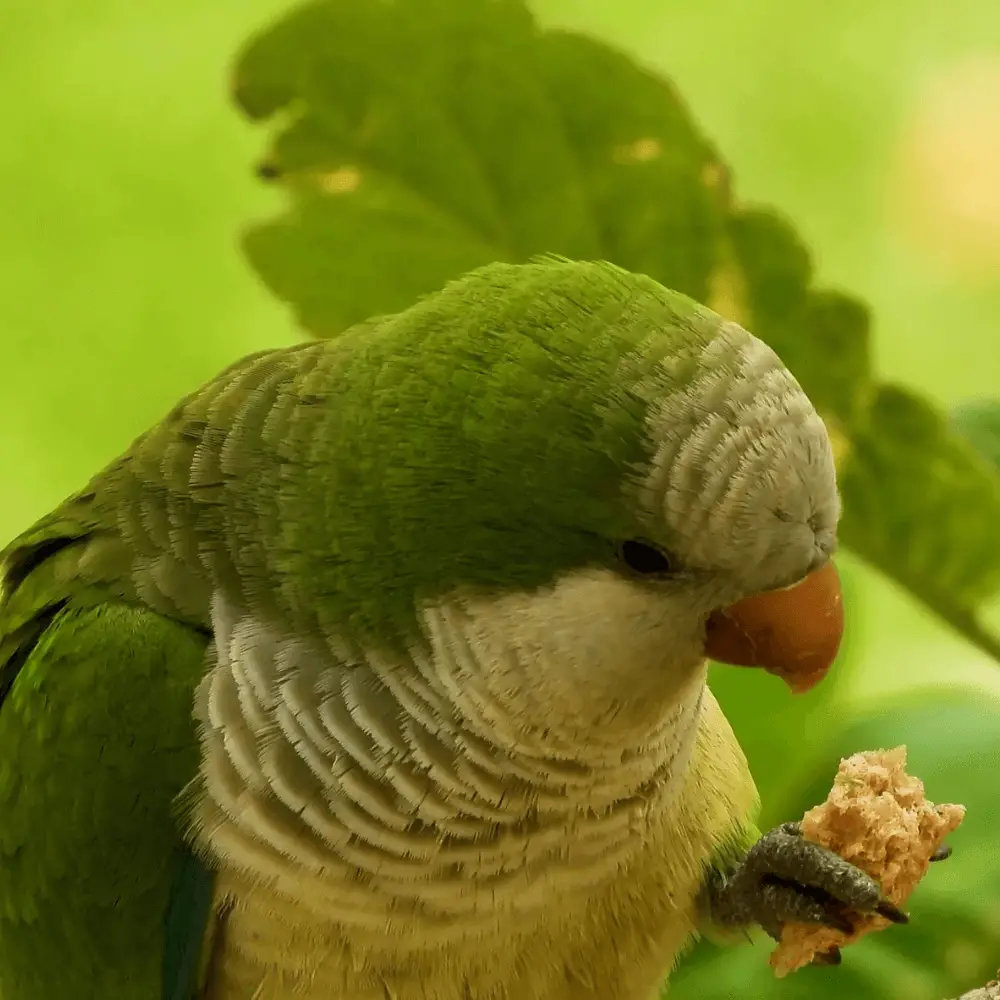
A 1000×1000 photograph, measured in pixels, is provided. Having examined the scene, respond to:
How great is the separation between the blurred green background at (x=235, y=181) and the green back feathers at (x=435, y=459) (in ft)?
3.09

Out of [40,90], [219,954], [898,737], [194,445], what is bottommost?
[898,737]

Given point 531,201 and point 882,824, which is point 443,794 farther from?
point 531,201

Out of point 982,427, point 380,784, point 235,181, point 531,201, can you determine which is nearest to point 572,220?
point 531,201

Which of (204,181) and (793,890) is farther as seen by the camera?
(204,181)

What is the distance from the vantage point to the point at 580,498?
58 centimetres

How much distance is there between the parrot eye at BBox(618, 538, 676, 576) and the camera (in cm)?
59

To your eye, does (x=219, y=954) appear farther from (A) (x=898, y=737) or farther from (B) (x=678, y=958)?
(A) (x=898, y=737)

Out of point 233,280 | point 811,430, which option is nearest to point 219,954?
point 811,430

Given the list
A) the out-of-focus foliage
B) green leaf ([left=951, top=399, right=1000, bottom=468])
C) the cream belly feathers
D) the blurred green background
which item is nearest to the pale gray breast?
the cream belly feathers

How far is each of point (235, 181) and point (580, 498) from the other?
121 centimetres

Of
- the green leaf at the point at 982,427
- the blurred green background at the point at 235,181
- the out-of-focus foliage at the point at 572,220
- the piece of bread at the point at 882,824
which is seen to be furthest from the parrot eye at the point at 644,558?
the blurred green background at the point at 235,181

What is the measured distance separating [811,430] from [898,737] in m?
0.60

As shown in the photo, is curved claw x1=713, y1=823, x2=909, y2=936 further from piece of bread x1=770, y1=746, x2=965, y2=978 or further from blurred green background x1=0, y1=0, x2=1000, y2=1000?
blurred green background x1=0, y1=0, x2=1000, y2=1000

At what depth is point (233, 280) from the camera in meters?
1.65
